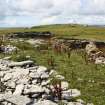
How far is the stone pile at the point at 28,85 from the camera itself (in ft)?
71.4

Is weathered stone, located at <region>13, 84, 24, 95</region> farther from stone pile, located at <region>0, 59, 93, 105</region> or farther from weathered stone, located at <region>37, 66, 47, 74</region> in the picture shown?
weathered stone, located at <region>37, 66, 47, 74</region>

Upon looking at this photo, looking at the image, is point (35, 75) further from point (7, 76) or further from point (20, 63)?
point (20, 63)

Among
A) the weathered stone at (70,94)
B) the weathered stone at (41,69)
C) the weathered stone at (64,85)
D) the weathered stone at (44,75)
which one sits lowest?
the weathered stone at (70,94)

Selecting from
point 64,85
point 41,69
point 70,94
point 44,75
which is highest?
point 41,69

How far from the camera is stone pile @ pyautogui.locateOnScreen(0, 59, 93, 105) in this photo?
21.8 meters

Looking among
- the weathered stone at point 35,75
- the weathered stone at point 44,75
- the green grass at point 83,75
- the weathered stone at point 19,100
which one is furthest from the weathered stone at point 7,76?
the weathered stone at point 19,100

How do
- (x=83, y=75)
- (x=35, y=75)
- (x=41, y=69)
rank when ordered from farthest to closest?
(x=41, y=69) < (x=83, y=75) < (x=35, y=75)

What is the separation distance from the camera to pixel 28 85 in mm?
25172

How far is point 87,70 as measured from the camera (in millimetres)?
33125

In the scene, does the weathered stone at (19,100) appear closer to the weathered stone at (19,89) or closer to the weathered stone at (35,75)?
the weathered stone at (19,89)

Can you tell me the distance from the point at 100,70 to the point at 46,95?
11873 millimetres

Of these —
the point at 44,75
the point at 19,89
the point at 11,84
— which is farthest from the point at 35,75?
the point at 19,89

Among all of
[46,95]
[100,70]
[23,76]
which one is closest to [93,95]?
[46,95]

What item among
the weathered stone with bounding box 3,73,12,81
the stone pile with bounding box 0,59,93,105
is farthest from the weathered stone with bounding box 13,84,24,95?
the weathered stone with bounding box 3,73,12,81
